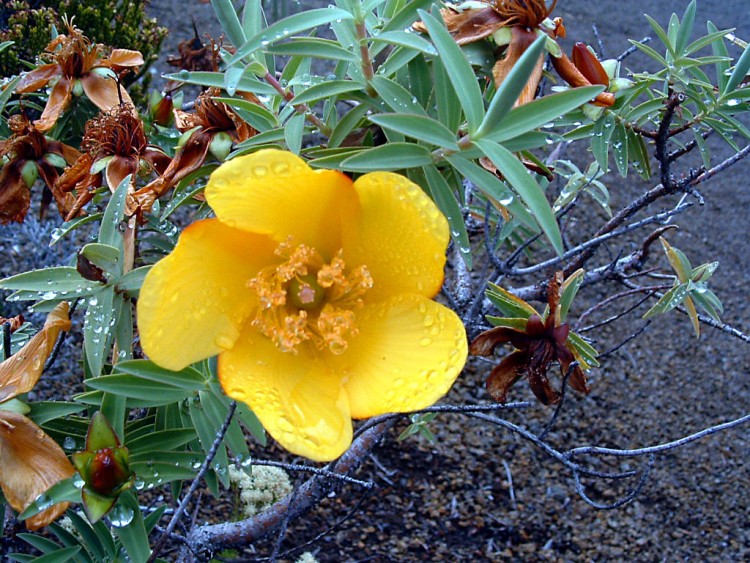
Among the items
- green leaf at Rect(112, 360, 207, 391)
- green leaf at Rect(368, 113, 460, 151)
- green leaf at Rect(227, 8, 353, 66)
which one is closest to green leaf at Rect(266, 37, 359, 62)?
green leaf at Rect(227, 8, 353, 66)

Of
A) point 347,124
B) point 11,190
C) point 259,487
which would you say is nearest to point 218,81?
point 347,124

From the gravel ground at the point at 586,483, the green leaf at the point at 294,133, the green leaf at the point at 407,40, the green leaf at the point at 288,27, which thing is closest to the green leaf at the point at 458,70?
the green leaf at the point at 407,40

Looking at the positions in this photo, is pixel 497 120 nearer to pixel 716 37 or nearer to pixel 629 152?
pixel 629 152

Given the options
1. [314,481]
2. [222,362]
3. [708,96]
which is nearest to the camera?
[222,362]

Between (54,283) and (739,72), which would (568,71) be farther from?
(54,283)

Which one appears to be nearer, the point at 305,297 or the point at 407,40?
the point at 407,40

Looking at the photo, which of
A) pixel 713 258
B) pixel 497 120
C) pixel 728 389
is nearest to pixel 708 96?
pixel 497 120

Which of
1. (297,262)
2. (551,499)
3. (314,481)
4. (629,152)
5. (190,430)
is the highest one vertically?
(297,262)

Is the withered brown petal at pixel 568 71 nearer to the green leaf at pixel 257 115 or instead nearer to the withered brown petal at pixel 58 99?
the green leaf at pixel 257 115
